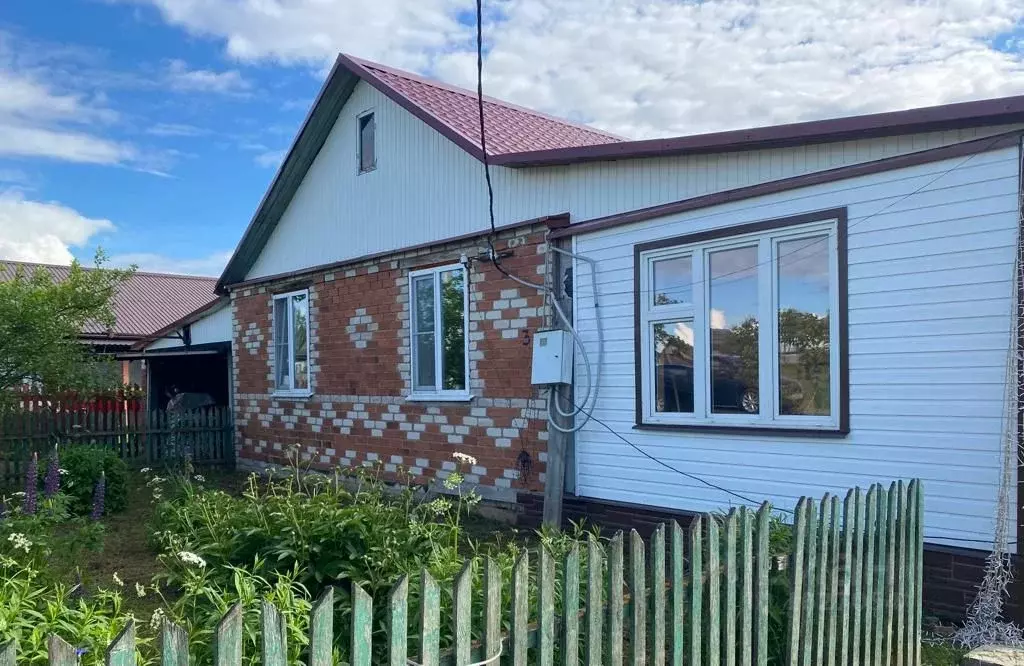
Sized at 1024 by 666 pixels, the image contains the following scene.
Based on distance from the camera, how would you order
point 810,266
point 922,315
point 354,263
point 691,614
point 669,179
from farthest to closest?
1. point 354,263
2. point 669,179
3. point 810,266
4. point 922,315
5. point 691,614

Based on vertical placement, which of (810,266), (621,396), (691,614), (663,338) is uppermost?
(810,266)

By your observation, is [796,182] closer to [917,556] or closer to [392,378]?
[917,556]

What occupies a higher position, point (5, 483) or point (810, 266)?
point (810, 266)

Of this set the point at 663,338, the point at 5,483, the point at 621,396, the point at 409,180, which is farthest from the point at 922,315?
the point at 5,483

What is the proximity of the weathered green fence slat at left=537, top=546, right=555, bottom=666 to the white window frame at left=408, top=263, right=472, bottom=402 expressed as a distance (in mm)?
7140

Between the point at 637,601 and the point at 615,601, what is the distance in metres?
0.08

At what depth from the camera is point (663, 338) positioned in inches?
302

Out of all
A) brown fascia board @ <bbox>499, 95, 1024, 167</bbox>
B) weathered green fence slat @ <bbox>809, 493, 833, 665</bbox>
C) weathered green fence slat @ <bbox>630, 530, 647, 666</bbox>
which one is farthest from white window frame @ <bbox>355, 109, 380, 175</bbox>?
weathered green fence slat @ <bbox>630, 530, 647, 666</bbox>

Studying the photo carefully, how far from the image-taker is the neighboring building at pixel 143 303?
30752 millimetres

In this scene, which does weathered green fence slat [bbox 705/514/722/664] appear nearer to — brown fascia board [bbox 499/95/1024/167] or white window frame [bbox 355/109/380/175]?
brown fascia board [bbox 499/95/1024/167]

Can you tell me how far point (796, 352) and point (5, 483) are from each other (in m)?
11.7

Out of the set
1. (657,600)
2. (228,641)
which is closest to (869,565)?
(657,600)

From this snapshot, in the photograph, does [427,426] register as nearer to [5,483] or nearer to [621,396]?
[621,396]

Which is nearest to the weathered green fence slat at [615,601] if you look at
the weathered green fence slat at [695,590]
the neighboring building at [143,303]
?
the weathered green fence slat at [695,590]
